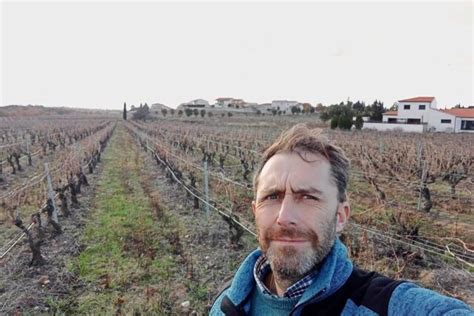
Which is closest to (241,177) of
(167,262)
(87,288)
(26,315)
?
(167,262)

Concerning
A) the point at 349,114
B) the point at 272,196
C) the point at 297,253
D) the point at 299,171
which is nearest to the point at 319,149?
the point at 299,171

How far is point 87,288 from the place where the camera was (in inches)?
176

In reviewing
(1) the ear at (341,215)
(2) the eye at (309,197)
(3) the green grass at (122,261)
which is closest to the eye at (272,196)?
(2) the eye at (309,197)

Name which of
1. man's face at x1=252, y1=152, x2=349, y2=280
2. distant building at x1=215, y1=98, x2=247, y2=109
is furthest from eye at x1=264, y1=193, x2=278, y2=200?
distant building at x1=215, y1=98, x2=247, y2=109

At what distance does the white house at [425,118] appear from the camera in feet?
112

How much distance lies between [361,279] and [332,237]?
0.18 m

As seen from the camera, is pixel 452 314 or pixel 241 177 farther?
pixel 241 177

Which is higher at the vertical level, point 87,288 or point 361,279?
point 361,279

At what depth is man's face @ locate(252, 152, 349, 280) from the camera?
1369mm

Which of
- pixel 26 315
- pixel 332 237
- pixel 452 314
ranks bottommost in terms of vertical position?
pixel 26 315

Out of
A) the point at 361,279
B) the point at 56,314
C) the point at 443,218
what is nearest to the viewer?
the point at 361,279

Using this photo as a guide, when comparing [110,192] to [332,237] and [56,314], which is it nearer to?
[56,314]

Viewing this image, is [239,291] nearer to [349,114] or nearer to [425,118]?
[349,114]

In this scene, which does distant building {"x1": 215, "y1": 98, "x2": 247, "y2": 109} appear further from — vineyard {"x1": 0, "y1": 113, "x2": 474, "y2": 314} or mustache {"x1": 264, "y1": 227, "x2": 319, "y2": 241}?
mustache {"x1": 264, "y1": 227, "x2": 319, "y2": 241}
